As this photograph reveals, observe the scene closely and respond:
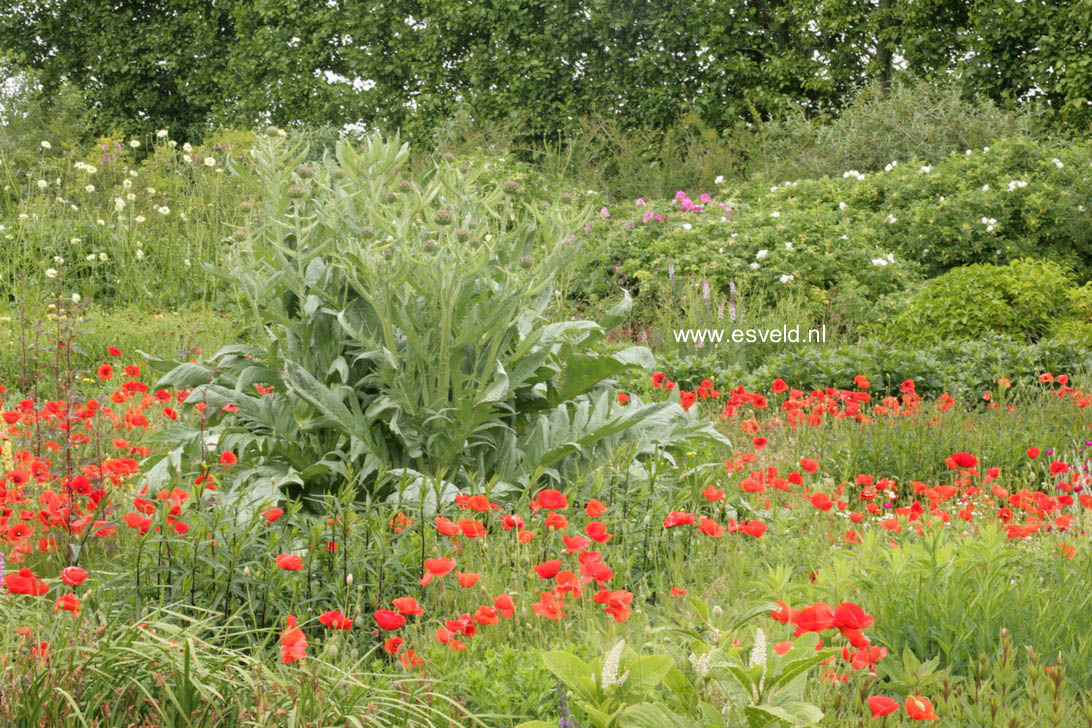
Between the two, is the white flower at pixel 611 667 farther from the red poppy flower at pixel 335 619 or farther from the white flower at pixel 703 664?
the red poppy flower at pixel 335 619

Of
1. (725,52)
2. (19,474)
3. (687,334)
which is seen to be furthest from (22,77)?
(19,474)

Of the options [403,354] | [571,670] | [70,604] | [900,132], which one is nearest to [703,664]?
[571,670]

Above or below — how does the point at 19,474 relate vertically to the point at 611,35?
below

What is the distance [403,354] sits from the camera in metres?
3.72

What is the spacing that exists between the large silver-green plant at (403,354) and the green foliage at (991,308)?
3.95 metres

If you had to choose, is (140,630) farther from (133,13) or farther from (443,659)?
(133,13)

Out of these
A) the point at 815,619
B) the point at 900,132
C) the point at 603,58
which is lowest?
the point at 815,619

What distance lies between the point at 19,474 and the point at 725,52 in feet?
42.8

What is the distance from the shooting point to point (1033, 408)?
17.1ft

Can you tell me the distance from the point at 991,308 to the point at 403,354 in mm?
5138

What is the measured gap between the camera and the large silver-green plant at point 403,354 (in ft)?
11.7

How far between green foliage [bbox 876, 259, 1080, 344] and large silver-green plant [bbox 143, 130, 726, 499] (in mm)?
3948

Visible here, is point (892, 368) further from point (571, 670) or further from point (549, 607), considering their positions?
point (571, 670)

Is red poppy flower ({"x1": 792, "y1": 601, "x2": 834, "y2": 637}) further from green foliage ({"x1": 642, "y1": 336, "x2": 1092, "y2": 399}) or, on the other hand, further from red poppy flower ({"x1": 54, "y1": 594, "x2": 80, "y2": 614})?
green foliage ({"x1": 642, "y1": 336, "x2": 1092, "y2": 399})
